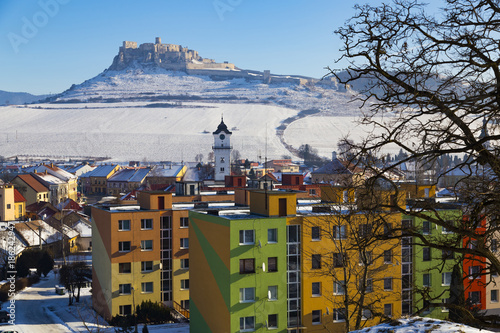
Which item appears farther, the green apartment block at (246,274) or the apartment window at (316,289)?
the apartment window at (316,289)

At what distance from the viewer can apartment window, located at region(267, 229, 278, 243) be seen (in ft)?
66.7

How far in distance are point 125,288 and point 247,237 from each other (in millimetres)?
9062

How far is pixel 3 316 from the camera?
2625 centimetres

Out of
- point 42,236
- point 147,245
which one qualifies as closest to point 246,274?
point 147,245

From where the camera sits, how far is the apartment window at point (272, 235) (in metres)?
20.3

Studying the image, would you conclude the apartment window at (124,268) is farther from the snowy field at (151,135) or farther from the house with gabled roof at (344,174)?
the snowy field at (151,135)

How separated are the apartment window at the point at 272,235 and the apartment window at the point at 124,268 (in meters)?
8.79

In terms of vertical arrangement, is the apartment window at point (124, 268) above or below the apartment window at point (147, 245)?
below

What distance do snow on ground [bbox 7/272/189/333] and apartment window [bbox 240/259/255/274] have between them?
5.54 meters

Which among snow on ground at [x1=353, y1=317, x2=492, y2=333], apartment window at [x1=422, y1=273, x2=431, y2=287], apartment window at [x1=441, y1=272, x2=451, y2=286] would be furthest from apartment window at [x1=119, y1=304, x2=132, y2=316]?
snow on ground at [x1=353, y1=317, x2=492, y2=333]

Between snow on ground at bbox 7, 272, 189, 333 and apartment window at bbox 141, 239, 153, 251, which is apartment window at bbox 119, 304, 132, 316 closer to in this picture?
snow on ground at bbox 7, 272, 189, 333

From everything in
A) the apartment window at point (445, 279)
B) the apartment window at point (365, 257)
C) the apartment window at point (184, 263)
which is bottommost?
the apartment window at point (184, 263)

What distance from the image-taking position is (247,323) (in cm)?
1959

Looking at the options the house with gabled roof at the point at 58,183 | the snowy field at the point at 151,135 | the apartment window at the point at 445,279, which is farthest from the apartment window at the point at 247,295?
the snowy field at the point at 151,135
